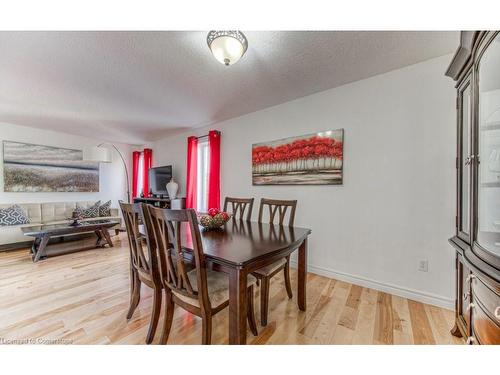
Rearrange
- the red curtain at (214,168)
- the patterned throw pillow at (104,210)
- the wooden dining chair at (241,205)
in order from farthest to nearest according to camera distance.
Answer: the patterned throw pillow at (104,210), the red curtain at (214,168), the wooden dining chair at (241,205)

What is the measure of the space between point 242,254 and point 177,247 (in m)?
0.38

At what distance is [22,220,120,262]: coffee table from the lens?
3.08 meters

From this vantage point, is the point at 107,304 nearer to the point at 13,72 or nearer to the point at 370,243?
the point at 13,72

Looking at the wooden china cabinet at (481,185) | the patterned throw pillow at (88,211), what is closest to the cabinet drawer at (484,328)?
the wooden china cabinet at (481,185)

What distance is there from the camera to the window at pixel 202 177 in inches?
172

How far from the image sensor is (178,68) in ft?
7.03

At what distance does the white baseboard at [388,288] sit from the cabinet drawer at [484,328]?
95cm

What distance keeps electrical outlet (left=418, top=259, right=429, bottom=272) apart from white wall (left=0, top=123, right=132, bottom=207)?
6.21 m

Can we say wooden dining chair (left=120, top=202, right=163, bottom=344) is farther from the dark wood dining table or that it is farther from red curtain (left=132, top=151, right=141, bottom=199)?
red curtain (left=132, top=151, right=141, bottom=199)

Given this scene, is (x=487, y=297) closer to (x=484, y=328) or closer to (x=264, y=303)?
(x=484, y=328)

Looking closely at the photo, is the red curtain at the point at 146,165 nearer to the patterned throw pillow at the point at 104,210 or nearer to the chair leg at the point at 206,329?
the patterned throw pillow at the point at 104,210
